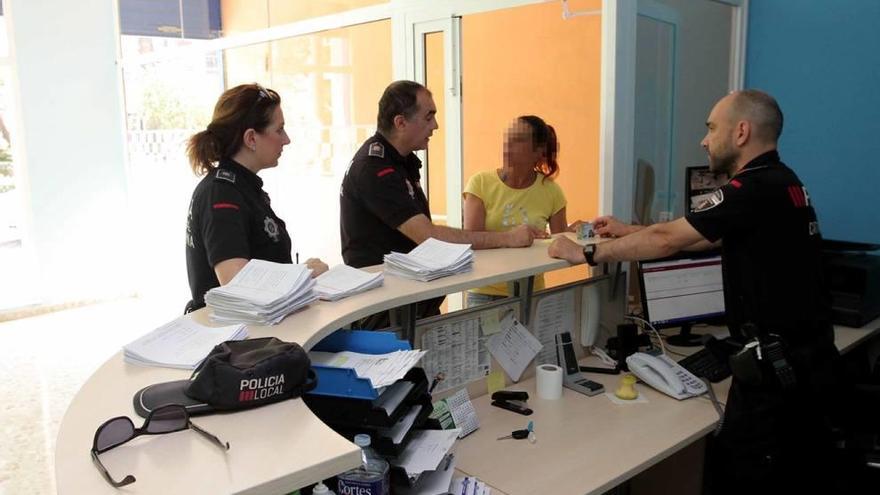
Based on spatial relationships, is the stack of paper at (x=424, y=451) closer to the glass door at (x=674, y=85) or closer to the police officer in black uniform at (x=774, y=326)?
the police officer in black uniform at (x=774, y=326)

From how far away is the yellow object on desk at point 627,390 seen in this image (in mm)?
2215

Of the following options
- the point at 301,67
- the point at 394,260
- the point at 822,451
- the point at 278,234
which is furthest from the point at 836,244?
the point at 301,67

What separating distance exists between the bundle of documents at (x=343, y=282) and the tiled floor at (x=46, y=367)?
189 centimetres

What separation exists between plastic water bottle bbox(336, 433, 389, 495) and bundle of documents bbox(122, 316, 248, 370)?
35 cm

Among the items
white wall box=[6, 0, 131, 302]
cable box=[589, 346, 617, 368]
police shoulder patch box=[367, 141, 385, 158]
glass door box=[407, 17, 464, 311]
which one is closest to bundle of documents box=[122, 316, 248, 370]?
police shoulder patch box=[367, 141, 385, 158]

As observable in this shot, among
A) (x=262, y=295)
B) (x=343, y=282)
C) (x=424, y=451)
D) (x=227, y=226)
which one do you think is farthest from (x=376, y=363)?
(x=227, y=226)

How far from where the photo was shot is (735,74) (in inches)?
138

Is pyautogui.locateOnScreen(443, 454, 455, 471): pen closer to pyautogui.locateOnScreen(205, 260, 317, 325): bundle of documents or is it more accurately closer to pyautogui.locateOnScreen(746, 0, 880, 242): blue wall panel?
pyautogui.locateOnScreen(205, 260, 317, 325): bundle of documents

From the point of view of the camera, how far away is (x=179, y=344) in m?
1.45

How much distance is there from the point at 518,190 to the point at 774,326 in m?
1.23

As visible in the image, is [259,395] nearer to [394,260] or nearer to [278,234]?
[394,260]

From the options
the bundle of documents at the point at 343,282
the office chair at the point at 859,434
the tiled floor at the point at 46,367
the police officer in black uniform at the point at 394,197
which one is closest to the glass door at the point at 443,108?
the police officer in black uniform at the point at 394,197

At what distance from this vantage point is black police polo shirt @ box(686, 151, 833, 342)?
78.6 inches

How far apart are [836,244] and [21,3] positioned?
6222 mm
